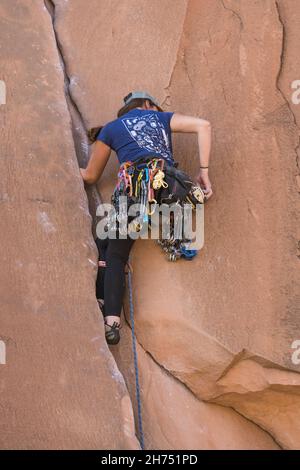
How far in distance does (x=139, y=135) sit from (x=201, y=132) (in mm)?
349

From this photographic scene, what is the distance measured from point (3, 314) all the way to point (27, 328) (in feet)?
0.47

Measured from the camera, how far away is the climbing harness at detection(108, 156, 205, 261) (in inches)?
173

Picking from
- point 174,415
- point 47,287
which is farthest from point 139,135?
point 174,415

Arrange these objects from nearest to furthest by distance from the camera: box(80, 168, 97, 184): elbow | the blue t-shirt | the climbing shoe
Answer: the climbing shoe, the blue t-shirt, box(80, 168, 97, 184): elbow

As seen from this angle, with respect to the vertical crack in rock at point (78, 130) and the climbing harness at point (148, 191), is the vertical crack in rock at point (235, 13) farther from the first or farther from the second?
the climbing harness at point (148, 191)

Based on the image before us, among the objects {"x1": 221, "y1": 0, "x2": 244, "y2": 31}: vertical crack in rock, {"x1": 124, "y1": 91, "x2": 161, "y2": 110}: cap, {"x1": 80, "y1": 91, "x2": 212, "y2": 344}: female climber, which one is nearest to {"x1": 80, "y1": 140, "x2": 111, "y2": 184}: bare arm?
{"x1": 80, "y1": 91, "x2": 212, "y2": 344}: female climber

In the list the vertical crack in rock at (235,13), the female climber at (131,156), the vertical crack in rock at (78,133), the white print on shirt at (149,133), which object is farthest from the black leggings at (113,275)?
the vertical crack in rock at (235,13)

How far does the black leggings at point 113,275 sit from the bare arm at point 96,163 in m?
0.46

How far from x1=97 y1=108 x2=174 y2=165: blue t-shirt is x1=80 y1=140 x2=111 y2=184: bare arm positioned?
0.13ft

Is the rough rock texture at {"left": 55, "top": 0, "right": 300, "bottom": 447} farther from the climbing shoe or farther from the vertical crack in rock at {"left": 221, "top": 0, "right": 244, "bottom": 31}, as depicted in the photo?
the climbing shoe

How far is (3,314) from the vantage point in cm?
411

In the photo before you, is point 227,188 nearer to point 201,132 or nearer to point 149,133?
point 201,132

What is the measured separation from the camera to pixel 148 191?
14.4 feet

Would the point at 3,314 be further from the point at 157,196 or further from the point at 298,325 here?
the point at 298,325
